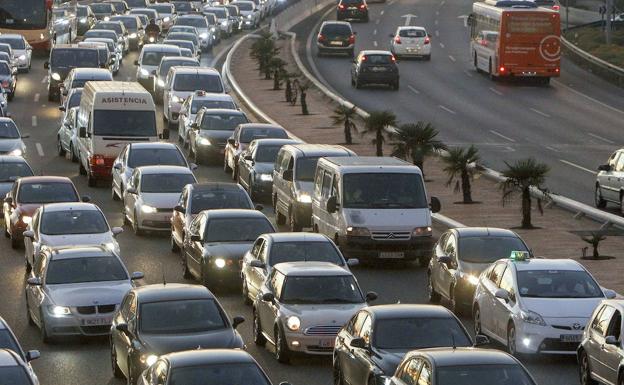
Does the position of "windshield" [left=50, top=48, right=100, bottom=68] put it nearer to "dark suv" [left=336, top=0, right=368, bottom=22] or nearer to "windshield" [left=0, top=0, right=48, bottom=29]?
"windshield" [left=0, top=0, right=48, bottom=29]

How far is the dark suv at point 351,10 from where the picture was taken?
102 meters

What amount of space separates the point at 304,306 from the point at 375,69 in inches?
1845

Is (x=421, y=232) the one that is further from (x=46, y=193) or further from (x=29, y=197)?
(x=29, y=197)

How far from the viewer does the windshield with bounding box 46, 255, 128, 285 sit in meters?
26.5

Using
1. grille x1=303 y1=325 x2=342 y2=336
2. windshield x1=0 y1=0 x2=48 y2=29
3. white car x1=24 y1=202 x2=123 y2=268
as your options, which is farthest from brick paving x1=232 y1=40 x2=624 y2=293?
windshield x1=0 y1=0 x2=48 y2=29

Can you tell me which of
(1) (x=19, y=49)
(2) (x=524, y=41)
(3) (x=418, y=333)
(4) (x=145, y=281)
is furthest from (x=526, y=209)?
(1) (x=19, y=49)

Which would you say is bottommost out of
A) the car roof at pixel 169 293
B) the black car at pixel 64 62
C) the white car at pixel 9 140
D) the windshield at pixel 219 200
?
the black car at pixel 64 62

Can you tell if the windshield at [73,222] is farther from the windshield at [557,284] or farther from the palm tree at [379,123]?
the palm tree at [379,123]

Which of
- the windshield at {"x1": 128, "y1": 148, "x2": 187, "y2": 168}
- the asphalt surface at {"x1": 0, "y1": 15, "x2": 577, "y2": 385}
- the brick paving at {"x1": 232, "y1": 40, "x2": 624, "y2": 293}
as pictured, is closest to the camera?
the asphalt surface at {"x1": 0, "y1": 15, "x2": 577, "y2": 385}

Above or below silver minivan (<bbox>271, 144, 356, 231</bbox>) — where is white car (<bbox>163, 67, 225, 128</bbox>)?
below

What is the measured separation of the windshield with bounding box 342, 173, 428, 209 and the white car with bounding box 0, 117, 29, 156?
16252 millimetres

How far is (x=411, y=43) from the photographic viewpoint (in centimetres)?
8369

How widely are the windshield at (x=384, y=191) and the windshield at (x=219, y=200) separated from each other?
2.86 meters

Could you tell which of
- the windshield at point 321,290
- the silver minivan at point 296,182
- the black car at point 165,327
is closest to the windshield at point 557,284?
the windshield at point 321,290
